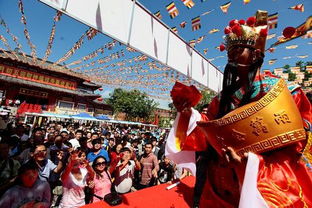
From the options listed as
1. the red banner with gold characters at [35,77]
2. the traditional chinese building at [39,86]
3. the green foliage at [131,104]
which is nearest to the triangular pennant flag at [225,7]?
the traditional chinese building at [39,86]

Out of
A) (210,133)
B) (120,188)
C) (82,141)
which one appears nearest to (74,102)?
(82,141)

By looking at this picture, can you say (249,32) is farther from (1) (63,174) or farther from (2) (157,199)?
(1) (63,174)

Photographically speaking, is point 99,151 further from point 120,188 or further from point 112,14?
point 112,14

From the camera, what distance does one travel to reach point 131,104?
29.3m

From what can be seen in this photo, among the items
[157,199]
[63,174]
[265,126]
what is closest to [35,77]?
[63,174]

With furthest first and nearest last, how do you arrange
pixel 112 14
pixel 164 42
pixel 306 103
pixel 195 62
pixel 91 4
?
pixel 195 62, pixel 164 42, pixel 112 14, pixel 91 4, pixel 306 103

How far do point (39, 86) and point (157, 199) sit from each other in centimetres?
2200

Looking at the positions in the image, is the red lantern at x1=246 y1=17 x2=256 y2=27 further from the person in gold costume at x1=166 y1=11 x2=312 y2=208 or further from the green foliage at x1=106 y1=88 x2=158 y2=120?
the green foliage at x1=106 y1=88 x2=158 y2=120

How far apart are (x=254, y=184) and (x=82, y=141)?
194 inches

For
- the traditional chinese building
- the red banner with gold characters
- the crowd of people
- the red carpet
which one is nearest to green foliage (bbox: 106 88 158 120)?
the traditional chinese building

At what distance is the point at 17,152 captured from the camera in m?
3.99

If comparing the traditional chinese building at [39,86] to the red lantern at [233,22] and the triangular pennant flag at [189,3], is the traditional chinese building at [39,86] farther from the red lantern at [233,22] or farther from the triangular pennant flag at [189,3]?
the red lantern at [233,22]

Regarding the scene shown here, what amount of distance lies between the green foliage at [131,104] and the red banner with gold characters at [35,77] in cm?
717

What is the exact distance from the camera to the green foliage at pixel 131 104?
29219 millimetres
